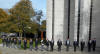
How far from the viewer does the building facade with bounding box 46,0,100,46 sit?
2041 cm

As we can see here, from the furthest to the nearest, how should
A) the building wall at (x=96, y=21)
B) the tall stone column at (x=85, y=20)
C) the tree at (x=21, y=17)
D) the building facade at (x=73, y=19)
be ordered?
the tree at (x=21, y=17), the building wall at (x=96, y=21), the building facade at (x=73, y=19), the tall stone column at (x=85, y=20)

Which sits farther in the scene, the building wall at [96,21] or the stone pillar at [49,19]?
the stone pillar at [49,19]

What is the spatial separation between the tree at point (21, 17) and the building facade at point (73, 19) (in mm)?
6183

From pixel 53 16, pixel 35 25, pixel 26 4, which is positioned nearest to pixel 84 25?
pixel 53 16

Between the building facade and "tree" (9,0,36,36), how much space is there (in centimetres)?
618

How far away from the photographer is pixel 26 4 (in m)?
31.1

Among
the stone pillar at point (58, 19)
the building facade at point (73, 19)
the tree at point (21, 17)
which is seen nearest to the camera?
the building facade at point (73, 19)

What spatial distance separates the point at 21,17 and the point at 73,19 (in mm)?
12305

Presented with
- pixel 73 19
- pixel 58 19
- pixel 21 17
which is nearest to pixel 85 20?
pixel 73 19

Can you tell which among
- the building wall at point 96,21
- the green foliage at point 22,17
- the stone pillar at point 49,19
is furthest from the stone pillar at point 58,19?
the green foliage at point 22,17

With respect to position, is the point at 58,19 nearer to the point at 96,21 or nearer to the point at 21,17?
the point at 96,21

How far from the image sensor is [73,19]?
76.3 ft

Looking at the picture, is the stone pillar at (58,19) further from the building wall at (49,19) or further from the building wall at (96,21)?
the building wall at (96,21)

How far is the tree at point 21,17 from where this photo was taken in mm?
28763
